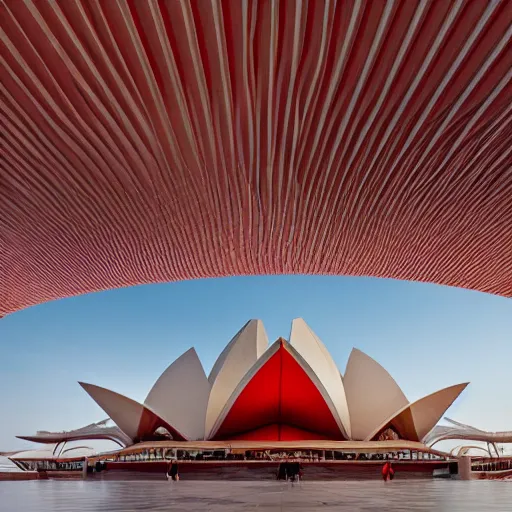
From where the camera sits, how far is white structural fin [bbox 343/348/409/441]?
2591 centimetres

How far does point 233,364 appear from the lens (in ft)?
88.7

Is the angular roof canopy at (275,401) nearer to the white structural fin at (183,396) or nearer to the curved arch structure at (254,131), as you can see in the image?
the white structural fin at (183,396)

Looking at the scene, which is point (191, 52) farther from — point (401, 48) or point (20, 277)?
point (20, 277)

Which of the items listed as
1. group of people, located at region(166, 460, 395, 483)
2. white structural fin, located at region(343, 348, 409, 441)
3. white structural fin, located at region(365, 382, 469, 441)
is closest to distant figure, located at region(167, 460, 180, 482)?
group of people, located at region(166, 460, 395, 483)

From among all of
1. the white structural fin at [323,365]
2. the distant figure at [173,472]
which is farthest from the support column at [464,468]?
the distant figure at [173,472]

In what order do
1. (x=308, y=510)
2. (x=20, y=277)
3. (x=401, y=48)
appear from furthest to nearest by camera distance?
(x=20, y=277), (x=308, y=510), (x=401, y=48)

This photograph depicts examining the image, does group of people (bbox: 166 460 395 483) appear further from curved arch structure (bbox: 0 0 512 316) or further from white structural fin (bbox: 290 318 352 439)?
curved arch structure (bbox: 0 0 512 316)

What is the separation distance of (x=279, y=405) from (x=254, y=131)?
23.2 m

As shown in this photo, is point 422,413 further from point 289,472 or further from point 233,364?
point 289,472

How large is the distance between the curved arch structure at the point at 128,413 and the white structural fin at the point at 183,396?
503 millimetres

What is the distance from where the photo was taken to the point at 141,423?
88.4 ft

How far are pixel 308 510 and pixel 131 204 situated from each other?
4.52 metres

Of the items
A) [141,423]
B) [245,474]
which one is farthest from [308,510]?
[141,423]

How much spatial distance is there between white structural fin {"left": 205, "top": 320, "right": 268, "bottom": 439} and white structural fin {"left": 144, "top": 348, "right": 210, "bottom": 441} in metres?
0.90
